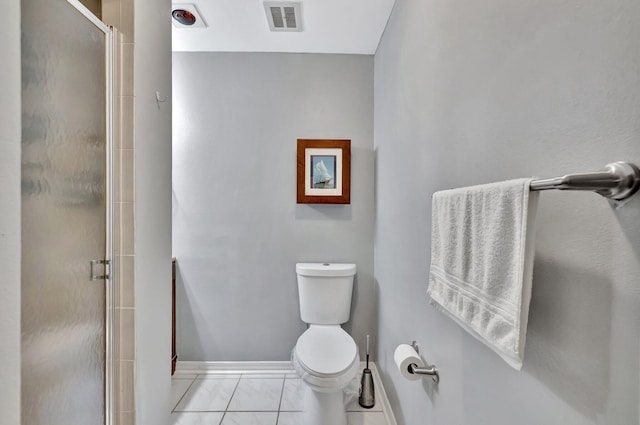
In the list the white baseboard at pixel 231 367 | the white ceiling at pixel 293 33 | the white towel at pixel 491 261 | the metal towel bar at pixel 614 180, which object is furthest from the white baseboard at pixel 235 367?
the white ceiling at pixel 293 33

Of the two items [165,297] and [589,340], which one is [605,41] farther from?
[165,297]

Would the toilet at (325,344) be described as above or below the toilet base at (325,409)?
above

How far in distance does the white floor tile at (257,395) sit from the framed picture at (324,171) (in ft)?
4.21

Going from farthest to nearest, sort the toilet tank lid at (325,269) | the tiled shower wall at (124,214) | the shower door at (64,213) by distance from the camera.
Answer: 1. the toilet tank lid at (325,269)
2. the tiled shower wall at (124,214)
3. the shower door at (64,213)

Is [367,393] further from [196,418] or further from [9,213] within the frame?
[9,213]

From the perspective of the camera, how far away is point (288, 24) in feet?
6.22

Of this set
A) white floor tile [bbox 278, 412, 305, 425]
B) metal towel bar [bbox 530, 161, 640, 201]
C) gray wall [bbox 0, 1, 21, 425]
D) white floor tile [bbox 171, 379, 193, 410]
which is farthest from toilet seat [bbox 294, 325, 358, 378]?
metal towel bar [bbox 530, 161, 640, 201]

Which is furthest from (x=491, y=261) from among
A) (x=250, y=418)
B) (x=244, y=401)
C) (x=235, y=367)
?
(x=235, y=367)

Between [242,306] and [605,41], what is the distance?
2.27 metres

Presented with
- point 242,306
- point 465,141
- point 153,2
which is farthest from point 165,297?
point 465,141

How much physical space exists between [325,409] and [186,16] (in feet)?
7.75

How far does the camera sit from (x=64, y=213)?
3.15 ft

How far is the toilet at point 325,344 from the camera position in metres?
1.50

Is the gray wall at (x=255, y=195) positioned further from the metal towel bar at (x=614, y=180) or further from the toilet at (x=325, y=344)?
the metal towel bar at (x=614, y=180)
